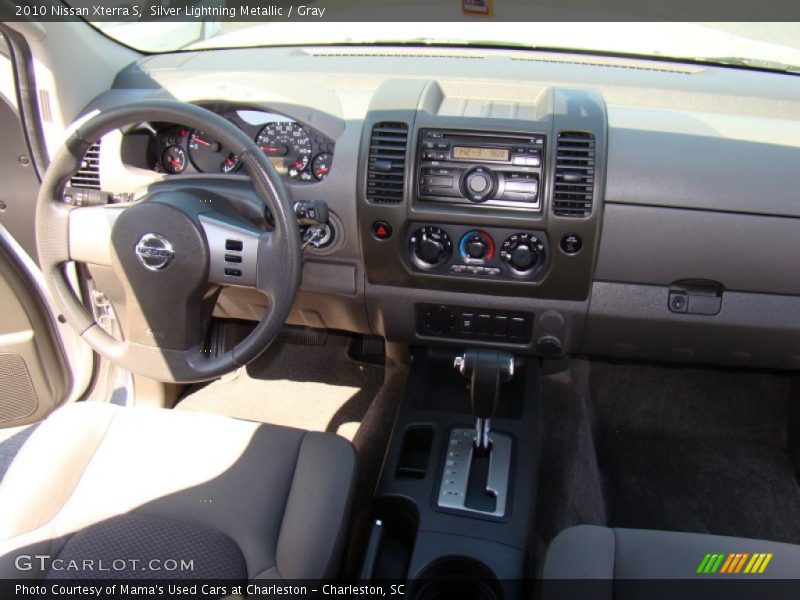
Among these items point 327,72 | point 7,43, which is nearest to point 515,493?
point 327,72

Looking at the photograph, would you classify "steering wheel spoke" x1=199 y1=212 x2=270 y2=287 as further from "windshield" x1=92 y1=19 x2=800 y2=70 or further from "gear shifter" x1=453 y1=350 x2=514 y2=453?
"windshield" x1=92 y1=19 x2=800 y2=70

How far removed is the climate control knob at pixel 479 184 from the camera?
1.82 meters

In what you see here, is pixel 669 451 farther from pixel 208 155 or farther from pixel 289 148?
pixel 208 155

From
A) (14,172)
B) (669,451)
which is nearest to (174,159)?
(14,172)

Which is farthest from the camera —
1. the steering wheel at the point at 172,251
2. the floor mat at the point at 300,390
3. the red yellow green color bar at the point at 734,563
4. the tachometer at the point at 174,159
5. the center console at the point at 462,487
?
the floor mat at the point at 300,390

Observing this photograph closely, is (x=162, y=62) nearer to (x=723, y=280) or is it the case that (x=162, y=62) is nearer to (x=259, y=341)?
(x=259, y=341)

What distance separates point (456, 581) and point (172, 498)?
26.9 inches

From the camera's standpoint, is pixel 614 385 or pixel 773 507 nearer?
pixel 773 507

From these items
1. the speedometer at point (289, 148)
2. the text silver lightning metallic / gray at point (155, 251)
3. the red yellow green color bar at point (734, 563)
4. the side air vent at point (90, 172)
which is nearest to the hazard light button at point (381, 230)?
the speedometer at point (289, 148)

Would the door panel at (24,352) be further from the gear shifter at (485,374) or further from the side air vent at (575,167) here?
the side air vent at (575,167)

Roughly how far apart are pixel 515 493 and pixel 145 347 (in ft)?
3.28

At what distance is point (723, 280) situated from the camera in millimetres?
1906

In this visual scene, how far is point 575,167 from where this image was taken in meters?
1.79

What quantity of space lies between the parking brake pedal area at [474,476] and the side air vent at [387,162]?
2.31ft
